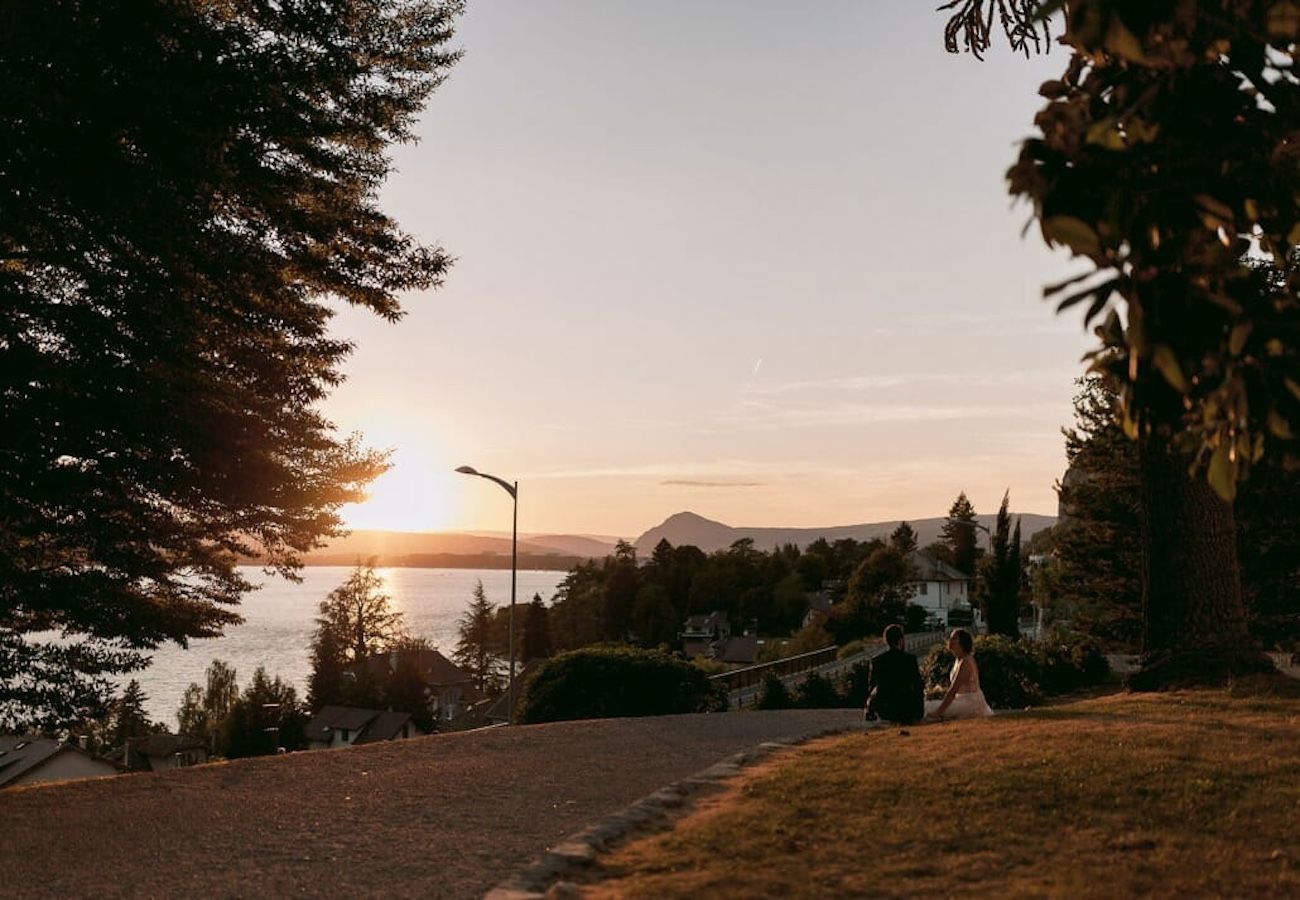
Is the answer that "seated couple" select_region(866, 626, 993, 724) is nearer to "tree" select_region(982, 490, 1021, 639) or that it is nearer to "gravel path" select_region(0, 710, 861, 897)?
"gravel path" select_region(0, 710, 861, 897)

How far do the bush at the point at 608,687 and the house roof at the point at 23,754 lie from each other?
35381 mm

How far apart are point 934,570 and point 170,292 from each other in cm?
10550

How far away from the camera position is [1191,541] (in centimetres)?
1400

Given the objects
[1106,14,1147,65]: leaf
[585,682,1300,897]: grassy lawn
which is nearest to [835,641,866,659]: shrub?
[585,682,1300,897]: grassy lawn

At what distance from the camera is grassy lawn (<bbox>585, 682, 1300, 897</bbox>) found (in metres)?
5.90

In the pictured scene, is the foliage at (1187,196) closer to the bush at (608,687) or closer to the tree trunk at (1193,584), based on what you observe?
the tree trunk at (1193,584)

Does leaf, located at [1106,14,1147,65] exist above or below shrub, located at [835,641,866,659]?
above

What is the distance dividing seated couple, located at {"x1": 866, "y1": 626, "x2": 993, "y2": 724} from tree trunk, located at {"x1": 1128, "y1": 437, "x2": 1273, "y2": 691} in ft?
9.29

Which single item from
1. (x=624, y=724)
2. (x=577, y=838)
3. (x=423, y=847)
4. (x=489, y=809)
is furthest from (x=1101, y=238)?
(x=624, y=724)

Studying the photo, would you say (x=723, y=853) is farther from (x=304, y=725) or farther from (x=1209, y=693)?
(x=304, y=725)

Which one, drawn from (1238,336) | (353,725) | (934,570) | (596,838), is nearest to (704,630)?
(934,570)

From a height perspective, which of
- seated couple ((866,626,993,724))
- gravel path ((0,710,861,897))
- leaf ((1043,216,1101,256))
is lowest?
gravel path ((0,710,861,897))

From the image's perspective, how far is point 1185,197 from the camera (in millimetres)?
3768

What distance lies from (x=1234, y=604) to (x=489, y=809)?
1027 centimetres
